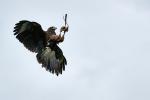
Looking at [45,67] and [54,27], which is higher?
[54,27]

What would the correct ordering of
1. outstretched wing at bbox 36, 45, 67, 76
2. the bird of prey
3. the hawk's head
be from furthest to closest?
the hawk's head → the bird of prey → outstretched wing at bbox 36, 45, 67, 76

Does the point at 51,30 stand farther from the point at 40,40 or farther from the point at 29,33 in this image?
the point at 29,33

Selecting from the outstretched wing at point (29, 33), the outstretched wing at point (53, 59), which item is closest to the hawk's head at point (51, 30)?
the outstretched wing at point (29, 33)

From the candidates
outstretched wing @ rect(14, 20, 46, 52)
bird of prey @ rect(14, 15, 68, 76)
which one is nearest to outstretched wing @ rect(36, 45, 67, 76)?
bird of prey @ rect(14, 15, 68, 76)

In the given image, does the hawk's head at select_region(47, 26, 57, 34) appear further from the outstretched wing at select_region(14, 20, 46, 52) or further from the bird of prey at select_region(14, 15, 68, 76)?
the outstretched wing at select_region(14, 20, 46, 52)

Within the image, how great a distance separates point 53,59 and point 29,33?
184 cm

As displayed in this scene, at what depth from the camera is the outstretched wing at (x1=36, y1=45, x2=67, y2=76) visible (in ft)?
102

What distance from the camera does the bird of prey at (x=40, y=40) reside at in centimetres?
3133

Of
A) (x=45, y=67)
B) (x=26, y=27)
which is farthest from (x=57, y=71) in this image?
(x=26, y=27)

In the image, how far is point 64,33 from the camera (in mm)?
30906

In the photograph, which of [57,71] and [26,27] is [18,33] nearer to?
[26,27]

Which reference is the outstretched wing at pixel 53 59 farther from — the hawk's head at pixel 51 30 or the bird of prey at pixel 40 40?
the hawk's head at pixel 51 30

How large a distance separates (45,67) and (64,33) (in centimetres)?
197

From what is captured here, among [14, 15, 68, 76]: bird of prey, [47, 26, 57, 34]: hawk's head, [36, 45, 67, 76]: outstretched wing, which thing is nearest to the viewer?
[36, 45, 67, 76]: outstretched wing
